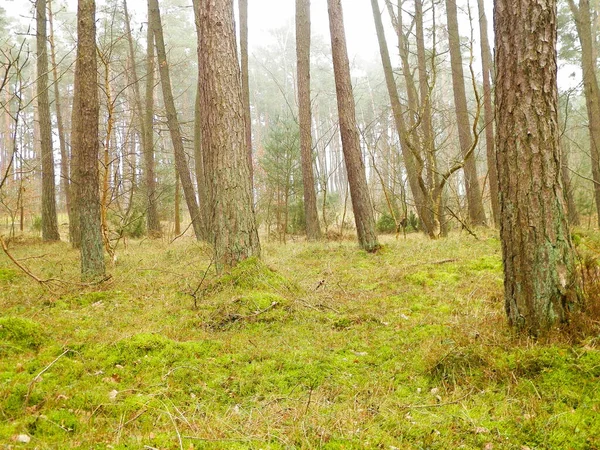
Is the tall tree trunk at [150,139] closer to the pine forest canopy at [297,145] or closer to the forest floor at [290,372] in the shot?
the pine forest canopy at [297,145]

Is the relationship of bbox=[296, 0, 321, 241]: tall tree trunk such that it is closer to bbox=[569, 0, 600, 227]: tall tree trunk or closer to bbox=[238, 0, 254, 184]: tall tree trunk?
bbox=[238, 0, 254, 184]: tall tree trunk

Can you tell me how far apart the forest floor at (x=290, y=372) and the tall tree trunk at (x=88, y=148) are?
45.8 inches

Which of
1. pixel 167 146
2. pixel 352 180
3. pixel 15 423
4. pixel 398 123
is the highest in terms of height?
pixel 167 146

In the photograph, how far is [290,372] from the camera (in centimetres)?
339

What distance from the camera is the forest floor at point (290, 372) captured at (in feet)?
7.98

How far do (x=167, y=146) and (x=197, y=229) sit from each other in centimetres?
2528

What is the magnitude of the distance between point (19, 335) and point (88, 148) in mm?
3888

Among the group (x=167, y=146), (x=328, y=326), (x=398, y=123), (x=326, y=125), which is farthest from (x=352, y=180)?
(x=326, y=125)

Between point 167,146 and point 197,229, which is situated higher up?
point 167,146

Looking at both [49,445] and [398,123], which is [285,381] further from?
[398,123]

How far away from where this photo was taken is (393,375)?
10.9ft

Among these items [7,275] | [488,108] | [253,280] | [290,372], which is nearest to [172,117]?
[7,275]

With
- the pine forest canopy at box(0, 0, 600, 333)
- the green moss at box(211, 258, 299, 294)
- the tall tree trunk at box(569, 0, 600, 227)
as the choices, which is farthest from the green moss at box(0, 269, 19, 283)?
the tall tree trunk at box(569, 0, 600, 227)

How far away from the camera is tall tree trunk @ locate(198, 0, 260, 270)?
6.08m
